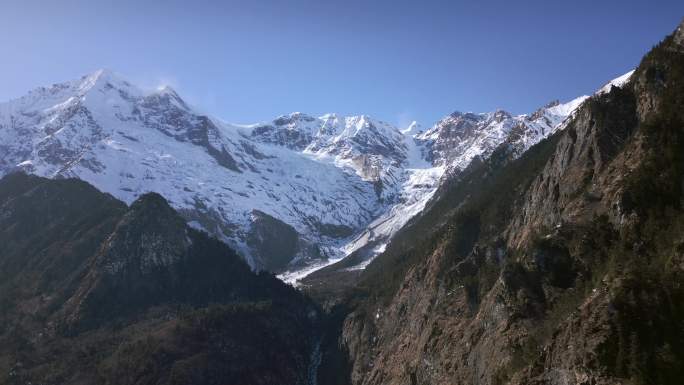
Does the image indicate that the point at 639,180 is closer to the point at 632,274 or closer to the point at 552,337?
the point at 632,274

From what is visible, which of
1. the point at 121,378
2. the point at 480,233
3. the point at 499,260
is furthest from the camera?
the point at 121,378

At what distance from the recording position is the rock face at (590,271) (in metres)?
76.4

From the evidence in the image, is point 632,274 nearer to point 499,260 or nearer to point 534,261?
point 534,261

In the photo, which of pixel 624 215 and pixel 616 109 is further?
pixel 616 109

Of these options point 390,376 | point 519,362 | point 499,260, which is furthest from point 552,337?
point 390,376

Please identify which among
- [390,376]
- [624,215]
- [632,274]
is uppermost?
[624,215]

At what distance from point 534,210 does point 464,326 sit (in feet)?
88.1

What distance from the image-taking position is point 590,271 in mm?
97625

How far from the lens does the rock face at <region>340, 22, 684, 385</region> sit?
76438mm

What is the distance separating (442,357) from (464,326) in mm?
7397

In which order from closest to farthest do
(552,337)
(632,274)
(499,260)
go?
(632,274), (552,337), (499,260)

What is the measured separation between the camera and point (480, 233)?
175 metres

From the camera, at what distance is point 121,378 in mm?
188000

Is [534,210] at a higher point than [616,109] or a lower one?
lower
